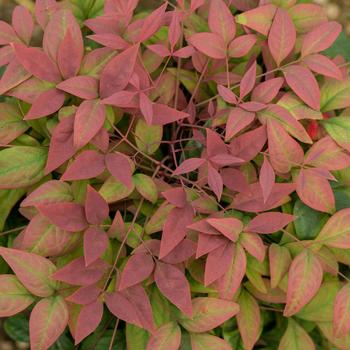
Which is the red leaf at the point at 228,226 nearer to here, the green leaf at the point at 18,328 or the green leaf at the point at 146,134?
the green leaf at the point at 146,134

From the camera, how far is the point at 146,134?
92 cm

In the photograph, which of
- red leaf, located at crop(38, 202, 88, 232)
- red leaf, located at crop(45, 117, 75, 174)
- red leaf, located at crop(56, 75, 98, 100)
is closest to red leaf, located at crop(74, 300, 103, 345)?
red leaf, located at crop(38, 202, 88, 232)

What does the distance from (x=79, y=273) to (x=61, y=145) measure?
0.20 m

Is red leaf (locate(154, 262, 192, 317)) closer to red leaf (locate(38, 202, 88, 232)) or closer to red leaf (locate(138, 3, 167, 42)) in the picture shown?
red leaf (locate(38, 202, 88, 232))

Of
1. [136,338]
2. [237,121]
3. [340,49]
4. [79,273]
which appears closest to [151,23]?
[237,121]

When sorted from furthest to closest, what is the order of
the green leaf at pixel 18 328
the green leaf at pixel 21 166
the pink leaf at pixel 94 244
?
1. the green leaf at pixel 18 328
2. the green leaf at pixel 21 166
3. the pink leaf at pixel 94 244

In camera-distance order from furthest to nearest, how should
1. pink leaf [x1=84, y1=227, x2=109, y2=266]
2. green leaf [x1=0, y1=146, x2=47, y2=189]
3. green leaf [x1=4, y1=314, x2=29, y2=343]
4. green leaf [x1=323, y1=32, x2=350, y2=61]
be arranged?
1. green leaf [x1=323, y1=32, x2=350, y2=61]
2. green leaf [x1=4, y1=314, x2=29, y2=343]
3. green leaf [x1=0, y1=146, x2=47, y2=189]
4. pink leaf [x1=84, y1=227, x2=109, y2=266]

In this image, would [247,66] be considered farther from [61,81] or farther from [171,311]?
[171,311]

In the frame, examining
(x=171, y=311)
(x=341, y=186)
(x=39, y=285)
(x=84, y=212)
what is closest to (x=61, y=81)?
(x=84, y=212)

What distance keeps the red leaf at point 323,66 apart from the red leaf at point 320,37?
0.06 ft

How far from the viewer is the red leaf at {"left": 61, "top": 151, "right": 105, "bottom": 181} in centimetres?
78

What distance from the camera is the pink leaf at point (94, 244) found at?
2.47 ft

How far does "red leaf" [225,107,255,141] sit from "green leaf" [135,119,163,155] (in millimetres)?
140

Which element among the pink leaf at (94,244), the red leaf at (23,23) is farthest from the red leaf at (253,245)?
the red leaf at (23,23)
